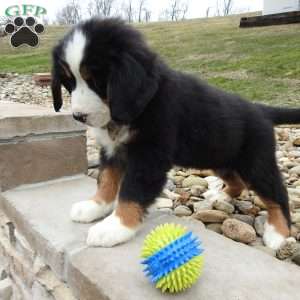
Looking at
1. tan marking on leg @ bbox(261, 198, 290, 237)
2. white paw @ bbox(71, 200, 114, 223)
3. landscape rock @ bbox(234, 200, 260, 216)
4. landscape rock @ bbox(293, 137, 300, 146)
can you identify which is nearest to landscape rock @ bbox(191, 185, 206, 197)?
landscape rock @ bbox(234, 200, 260, 216)

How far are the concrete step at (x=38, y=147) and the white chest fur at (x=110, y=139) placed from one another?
60 cm

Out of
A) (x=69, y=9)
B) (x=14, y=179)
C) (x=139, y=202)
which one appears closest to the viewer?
(x=139, y=202)

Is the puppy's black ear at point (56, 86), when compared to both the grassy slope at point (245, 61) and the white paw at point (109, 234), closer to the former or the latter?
the white paw at point (109, 234)

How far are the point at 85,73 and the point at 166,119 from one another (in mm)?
421

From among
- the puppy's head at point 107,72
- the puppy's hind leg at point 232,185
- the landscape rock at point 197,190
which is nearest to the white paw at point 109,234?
the puppy's head at point 107,72

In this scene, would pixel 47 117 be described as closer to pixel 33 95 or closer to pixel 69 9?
pixel 33 95

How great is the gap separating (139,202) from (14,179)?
109 cm

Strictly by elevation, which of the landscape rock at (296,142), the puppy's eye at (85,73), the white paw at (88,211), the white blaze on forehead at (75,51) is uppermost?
the white blaze on forehead at (75,51)

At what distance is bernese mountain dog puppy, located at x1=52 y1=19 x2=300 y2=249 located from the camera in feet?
6.38

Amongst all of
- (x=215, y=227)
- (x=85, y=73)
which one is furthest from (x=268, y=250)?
(x=85, y=73)

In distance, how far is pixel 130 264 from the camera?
69.6 inches

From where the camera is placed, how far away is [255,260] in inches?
70.6

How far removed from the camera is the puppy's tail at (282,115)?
2621 millimetres

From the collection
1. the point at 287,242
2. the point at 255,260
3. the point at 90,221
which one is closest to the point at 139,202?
A: the point at 90,221
